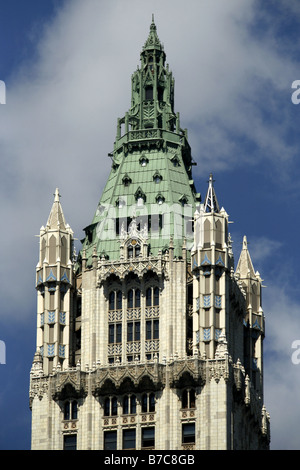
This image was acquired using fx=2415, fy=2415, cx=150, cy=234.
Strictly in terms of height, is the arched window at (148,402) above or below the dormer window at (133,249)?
below

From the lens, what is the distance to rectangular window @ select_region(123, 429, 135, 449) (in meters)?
167

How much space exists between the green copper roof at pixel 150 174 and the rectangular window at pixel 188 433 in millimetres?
13812

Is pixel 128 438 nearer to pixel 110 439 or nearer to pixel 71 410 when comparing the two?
pixel 110 439

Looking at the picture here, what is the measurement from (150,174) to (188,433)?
22.3m

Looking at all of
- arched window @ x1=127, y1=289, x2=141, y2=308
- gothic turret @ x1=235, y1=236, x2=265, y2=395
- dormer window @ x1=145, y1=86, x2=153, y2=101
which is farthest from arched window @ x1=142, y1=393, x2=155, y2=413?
dormer window @ x1=145, y1=86, x2=153, y2=101

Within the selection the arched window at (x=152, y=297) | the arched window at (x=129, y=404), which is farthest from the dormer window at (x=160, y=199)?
the arched window at (x=129, y=404)

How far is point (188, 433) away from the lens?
167m

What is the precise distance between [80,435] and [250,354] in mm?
16245

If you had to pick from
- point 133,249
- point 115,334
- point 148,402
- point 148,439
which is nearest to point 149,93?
point 133,249

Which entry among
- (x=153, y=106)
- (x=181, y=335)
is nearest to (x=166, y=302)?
(x=181, y=335)

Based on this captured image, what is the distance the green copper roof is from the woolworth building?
0.10 metres

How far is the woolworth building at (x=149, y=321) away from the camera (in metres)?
168

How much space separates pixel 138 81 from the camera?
608 feet

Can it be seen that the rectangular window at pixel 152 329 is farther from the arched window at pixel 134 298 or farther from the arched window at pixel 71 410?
the arched window at pixel 71 410
